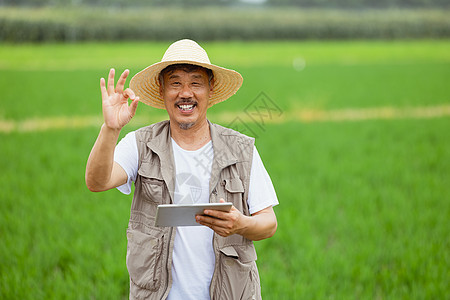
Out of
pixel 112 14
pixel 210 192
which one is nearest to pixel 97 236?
pixel 210 192

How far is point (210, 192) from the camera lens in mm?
1681

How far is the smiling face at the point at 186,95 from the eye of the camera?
5.58ft

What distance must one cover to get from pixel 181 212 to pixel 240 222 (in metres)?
0.24

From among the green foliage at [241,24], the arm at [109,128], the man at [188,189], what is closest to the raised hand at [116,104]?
the arm at [109,128]

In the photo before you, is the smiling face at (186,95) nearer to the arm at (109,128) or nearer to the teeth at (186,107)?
the teeth at (186,107)

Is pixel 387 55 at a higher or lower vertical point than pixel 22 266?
higher

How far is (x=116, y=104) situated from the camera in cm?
157

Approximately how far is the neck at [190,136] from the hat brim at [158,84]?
0.19 metres

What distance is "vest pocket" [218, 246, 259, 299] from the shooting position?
171 centimetres

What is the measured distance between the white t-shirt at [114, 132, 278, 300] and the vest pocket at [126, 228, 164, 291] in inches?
2.8

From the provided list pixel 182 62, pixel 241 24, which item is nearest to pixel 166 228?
pixel 182 62

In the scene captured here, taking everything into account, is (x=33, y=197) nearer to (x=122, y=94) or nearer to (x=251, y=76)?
(x=122, y=94)

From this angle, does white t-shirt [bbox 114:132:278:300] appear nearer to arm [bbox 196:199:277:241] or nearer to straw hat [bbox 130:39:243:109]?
arm [bbox 196:199:277:241]

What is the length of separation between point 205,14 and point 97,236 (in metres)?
37.8
